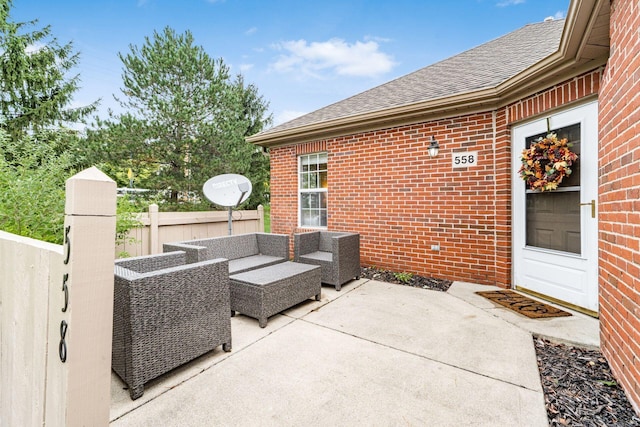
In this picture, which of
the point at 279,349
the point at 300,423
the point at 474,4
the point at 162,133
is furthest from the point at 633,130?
the point at 162,133

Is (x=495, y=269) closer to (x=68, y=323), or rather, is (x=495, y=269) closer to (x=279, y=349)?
(x=279, y=349)

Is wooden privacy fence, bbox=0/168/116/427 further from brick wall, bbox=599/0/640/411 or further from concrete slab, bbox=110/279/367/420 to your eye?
brick wall, bbox=599/0/640/411

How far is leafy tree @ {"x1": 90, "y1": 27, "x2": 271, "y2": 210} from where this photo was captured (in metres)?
6.71

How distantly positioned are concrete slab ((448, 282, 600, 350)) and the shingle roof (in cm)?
284

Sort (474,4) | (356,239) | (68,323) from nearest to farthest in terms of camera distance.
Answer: (68,323)
(356,239)
(474,4)

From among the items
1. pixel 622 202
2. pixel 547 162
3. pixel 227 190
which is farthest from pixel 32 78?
pixel 622 202

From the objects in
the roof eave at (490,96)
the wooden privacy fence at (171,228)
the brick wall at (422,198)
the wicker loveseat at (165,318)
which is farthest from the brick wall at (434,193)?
the wicker loveseat at (165,318)

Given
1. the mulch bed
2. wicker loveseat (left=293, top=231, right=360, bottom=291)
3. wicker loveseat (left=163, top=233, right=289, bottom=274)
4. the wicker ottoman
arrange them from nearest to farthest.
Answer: the mulch bed < the wicker ottoman < wicker loveseat (left=163, top=233, right=289, bottom=274) < wicker loveseat (left=293, top=231, right=360, bottom=291)

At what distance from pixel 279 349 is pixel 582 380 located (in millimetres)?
2213

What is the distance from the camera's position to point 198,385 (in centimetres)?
203

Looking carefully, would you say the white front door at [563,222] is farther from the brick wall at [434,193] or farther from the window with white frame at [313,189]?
the window with white frame at [313,189]

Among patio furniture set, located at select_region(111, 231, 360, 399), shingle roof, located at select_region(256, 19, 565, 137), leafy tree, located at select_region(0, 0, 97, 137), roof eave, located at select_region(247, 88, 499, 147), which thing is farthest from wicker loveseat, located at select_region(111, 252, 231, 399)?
leafy tree, located at select_region(0, 0, 97, 137)

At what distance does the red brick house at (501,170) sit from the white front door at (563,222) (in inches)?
0.5

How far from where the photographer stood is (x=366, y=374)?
214 cm
